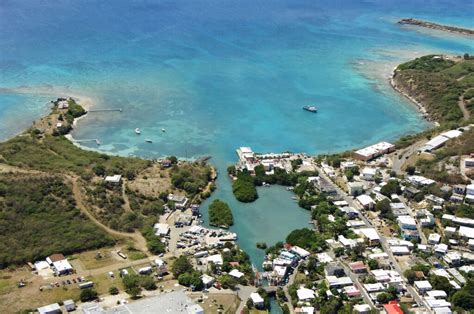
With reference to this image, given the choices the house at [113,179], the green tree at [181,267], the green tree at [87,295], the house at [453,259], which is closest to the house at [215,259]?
the green tree at [181,267]

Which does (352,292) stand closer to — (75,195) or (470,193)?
(470,193)

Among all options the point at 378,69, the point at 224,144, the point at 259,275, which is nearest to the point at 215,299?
the point at 259,275

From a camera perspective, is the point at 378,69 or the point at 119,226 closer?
the point at 119,226

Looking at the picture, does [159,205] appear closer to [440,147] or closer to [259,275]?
[259,275]

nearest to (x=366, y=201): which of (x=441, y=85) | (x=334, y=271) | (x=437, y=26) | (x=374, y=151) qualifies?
(x=374, y=151)

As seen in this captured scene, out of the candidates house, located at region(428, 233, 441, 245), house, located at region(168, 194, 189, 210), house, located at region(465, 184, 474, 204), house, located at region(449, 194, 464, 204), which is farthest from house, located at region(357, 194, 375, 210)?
house, located at region(168, 194, 189, 210)

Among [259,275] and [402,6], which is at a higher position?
[402,6]

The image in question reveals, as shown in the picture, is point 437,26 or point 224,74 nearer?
point 224,74
